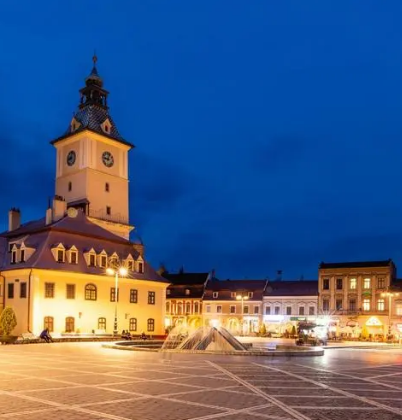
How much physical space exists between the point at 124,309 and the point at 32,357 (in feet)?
107

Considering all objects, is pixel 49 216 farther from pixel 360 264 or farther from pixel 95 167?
pixel 360 264

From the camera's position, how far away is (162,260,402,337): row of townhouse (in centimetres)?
7806

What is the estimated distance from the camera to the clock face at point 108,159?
74688 millimetres

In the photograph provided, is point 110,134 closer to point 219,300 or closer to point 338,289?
point 219,300

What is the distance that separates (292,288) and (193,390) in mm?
73009

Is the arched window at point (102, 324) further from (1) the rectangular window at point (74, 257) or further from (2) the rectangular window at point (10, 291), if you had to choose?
(2) the rectangular window at point (10, 291)

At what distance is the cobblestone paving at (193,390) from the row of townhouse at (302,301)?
4951 cm

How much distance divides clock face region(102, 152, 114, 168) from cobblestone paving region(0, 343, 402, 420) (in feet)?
166

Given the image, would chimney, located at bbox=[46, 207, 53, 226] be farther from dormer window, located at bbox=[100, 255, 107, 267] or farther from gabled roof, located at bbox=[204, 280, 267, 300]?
gabled roof, located at bbox=[204, 280, 267, 300]

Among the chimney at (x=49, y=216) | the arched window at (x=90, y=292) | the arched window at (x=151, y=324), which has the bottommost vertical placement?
the arched window at (x=151, y=324)

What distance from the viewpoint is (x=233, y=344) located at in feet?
107

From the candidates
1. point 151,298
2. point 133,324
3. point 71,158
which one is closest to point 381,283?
point 151,298

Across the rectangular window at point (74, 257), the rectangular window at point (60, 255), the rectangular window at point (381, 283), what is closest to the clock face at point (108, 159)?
the rectangular window at point (74, 257)

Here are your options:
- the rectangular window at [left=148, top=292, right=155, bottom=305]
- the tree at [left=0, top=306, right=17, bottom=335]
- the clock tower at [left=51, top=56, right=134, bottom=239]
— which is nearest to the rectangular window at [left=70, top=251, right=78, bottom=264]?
the rectangular window at [left=148, top=292, right=155, bottom=305]
